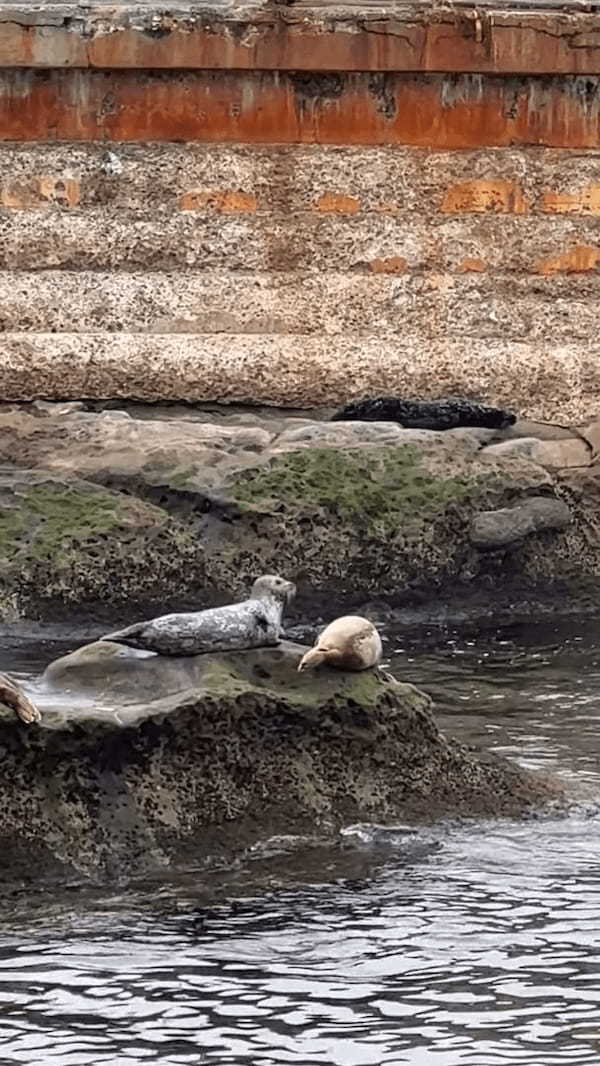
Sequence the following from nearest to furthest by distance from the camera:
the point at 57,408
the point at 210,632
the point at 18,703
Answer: the point at 18,703 < the point at 210,632 < the point at 57,408

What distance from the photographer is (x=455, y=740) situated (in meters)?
10.3

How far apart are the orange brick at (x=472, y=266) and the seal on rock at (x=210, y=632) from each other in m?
5.41

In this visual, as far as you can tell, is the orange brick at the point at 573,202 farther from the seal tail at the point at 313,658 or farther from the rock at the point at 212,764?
the seal tail at the point at 313,658

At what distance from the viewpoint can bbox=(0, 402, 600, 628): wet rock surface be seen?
13.6 meters

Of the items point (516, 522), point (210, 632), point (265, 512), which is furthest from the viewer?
point (516, 522)

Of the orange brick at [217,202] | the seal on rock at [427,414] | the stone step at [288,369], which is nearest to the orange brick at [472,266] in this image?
the stone step at [288,369]

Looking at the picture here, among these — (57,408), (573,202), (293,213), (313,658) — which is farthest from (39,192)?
(313,658)

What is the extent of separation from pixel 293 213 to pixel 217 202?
48 cm

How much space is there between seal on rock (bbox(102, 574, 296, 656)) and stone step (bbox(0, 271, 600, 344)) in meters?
5.11

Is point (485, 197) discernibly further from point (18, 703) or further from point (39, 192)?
point (18, 703)

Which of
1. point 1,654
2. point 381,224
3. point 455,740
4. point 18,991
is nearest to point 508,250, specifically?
point 381,224

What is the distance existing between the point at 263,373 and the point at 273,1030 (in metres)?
7.86

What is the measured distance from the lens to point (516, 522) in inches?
555

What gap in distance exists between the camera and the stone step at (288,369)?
15.1m
